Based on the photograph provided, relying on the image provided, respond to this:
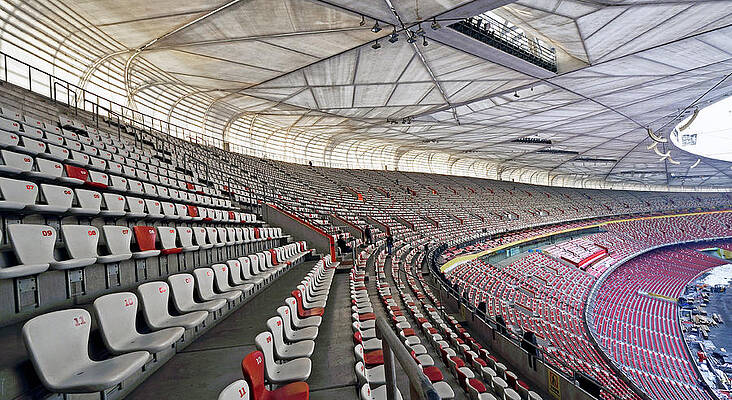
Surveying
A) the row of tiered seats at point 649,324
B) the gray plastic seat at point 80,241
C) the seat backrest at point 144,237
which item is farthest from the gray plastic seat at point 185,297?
the row of tiered seats at point 649,324

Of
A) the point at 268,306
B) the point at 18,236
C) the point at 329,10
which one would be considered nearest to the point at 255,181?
the point at 329,10

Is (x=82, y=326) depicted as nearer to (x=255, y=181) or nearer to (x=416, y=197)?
(x=255, y=181)

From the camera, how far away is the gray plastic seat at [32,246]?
271 centimetres

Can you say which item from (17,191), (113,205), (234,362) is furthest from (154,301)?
(113,205)

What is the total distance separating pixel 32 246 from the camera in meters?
2.94

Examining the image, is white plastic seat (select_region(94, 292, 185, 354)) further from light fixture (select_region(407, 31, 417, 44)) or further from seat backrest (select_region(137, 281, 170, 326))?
light fixture (select_region(407, 31, 417, 44))

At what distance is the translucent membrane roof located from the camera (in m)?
30.4

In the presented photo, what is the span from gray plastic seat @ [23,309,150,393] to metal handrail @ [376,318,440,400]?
4.76 ft

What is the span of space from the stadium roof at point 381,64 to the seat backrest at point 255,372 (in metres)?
10.1

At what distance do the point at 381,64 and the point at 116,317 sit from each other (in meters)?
14.7

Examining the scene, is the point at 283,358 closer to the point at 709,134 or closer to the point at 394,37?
the point at 394,37

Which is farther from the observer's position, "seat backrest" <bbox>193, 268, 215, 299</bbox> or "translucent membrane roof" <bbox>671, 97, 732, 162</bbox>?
"translucent membrane roof" <bbox>671, 97, 732, 162</bbox>

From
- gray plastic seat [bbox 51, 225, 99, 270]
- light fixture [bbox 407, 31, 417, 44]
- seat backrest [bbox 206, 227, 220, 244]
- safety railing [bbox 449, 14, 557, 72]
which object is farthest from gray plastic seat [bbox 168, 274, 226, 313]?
safety railing [bbox 449, 14, 557, 72]

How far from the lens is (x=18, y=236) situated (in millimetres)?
2818
